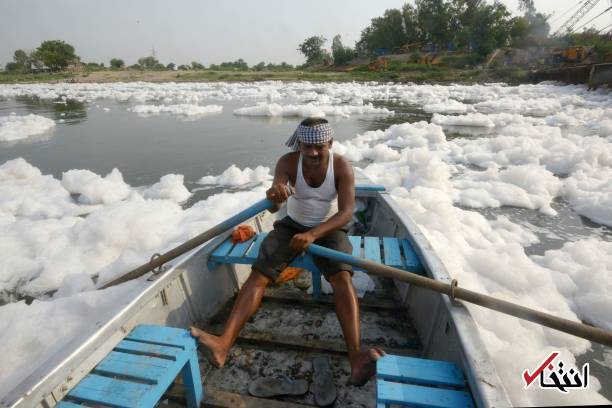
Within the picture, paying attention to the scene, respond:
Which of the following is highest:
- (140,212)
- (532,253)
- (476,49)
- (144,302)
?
(476,49)

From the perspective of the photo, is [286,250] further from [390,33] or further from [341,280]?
[390,33]

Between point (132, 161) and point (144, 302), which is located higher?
point (144, 302)

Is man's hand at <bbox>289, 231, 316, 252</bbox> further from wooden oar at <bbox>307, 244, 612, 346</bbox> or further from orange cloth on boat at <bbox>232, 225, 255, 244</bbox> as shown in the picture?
orange cloth on boat at <bbox>232, 225, 255, 244</bbox>

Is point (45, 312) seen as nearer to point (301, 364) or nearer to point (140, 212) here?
point (301, 364)

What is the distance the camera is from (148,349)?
2031 millimetres

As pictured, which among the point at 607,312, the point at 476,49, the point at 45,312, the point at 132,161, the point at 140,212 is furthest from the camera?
the point at 476,49

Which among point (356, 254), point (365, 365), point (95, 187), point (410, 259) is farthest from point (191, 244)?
point (95, 187)

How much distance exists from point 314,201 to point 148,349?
1.73m

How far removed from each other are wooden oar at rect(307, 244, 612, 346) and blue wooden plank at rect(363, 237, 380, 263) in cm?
41

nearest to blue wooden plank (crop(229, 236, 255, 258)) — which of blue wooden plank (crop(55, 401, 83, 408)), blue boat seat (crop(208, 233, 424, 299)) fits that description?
blue boat seat (crop(208, 233, 424, 299))

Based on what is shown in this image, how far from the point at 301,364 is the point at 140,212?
4780 mm

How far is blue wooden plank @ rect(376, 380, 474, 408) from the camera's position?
1.76 m

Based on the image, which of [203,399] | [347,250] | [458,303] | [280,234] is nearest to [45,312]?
[203,399]

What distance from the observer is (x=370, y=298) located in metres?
3.45
